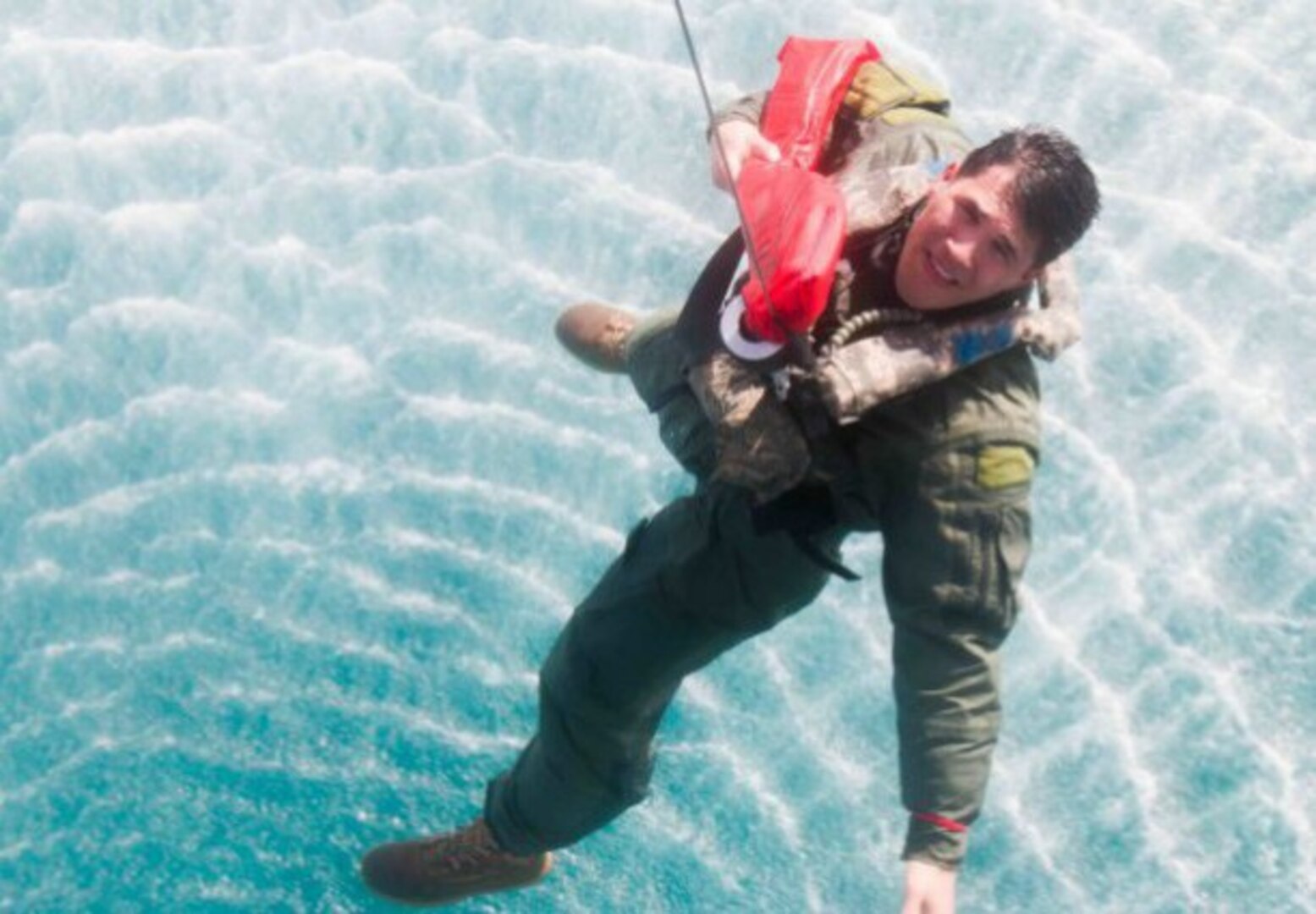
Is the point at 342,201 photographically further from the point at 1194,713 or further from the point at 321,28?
the point at 1194,713

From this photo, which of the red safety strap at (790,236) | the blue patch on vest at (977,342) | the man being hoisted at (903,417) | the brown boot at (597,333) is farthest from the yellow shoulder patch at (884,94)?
the brown boot at (597,333)

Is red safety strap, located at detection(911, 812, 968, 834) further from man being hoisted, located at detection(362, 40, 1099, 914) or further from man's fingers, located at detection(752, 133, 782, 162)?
man's fingers, located at detection(752, 133, 782, 162)

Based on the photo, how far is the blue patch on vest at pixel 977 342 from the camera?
2.28 meters

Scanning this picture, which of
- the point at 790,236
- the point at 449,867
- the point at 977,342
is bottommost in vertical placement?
the point at 449,867

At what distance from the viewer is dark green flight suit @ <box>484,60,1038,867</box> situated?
234 centimetres

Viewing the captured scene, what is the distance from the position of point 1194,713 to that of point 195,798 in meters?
2.56

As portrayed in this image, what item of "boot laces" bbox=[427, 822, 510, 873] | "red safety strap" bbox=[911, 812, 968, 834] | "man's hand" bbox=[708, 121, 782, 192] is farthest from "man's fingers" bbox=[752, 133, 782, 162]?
"boot laces" bbox=[427, 822, 510, 873]

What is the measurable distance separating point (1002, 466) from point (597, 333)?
1711 millimetres

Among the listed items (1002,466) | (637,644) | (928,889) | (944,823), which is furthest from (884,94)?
(928,889)

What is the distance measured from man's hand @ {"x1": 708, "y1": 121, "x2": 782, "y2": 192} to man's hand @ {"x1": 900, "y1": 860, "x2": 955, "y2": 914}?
1.21 metres

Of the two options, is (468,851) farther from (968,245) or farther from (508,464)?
(968,245)

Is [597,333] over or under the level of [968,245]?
under

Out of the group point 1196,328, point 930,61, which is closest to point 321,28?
point 930,61

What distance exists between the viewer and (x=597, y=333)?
3.85 m
